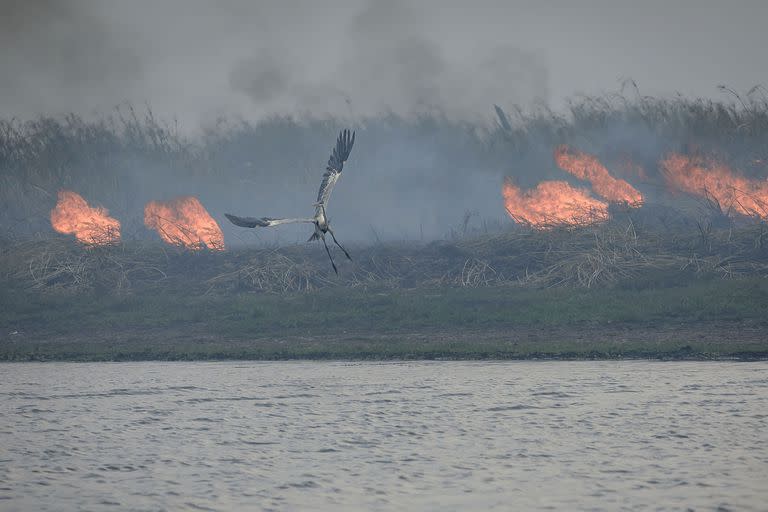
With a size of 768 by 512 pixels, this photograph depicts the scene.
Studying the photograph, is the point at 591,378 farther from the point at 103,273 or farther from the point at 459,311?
the point at 103,273

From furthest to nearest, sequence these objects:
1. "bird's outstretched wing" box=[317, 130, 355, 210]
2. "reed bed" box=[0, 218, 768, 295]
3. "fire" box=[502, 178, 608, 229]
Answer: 1. "fire" box=[502, 178, 608, 229]
2. "reed bed" box=[0, 218, 768, 295]
3. "bird's outstretched wing" box=[317, 130, 355, 210]

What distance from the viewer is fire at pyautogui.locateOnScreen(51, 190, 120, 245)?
1521 inches

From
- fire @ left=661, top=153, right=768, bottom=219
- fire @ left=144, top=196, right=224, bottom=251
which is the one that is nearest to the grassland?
fire @ left=144, top=196, right=224, bottom=251

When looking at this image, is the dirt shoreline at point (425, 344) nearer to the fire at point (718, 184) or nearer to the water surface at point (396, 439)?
the water surface at point (396, 439)

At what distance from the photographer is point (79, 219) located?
1560 inches

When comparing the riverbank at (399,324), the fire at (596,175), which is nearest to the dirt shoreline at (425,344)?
the riverbank at (399,324)

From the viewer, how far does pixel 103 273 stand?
35.5 m

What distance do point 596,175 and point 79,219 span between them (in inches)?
707

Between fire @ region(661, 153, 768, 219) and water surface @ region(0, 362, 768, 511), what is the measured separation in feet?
53.1

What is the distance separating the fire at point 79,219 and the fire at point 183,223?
1.42 metres

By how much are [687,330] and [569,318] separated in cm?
296

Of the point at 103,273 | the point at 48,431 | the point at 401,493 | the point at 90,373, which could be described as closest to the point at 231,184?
the point at 103,273

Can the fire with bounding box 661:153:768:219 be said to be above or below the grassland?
above

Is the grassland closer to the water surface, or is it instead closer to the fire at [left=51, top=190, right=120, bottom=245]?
the fire at [left=51, top=190, right=120, bottom=245]
